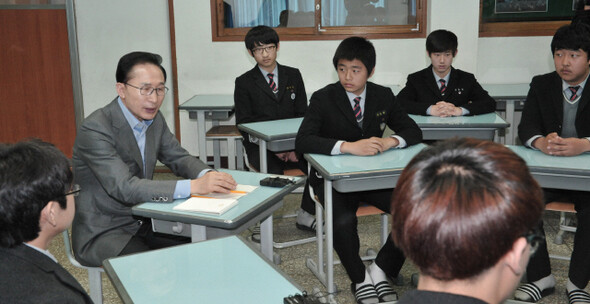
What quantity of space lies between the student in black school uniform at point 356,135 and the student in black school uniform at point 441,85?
0.83 metres

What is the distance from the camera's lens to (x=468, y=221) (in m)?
0.89

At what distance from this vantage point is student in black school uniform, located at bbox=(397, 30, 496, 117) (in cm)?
392

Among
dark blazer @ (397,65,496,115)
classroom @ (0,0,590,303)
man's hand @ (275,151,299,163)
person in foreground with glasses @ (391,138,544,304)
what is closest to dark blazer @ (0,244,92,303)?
person in foreground with glasses @ (391,138,544,304)

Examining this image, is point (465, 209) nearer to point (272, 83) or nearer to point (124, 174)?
point (124, 174)

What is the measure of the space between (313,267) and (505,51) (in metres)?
3.41

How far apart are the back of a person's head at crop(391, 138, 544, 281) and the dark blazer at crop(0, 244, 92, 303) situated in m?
0.80

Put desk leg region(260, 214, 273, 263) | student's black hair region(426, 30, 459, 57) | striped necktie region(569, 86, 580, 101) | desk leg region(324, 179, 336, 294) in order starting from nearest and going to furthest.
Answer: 1. desk leg region(260, 214, 273, 263)
2. desk leg region(324, 179, 336, 294)
3. striped necktie region(569, 86, 580, 101)
4. student's black hair region(426, 30, 459, 57)

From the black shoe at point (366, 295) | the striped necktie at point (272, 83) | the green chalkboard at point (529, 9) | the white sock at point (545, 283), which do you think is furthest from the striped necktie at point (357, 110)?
the green chalkboard at point (529, 9)

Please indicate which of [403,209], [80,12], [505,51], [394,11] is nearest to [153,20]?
[80,12]

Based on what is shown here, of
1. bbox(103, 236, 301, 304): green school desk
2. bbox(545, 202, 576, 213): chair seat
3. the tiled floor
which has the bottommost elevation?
the tiled floor

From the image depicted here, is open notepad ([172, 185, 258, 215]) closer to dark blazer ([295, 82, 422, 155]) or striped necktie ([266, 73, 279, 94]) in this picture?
dark blazer ([295, 82, 422, 155])

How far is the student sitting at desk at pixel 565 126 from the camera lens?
273 cm

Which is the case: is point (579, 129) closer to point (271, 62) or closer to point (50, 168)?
point (271, 62)

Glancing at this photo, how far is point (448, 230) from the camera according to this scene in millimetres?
907
